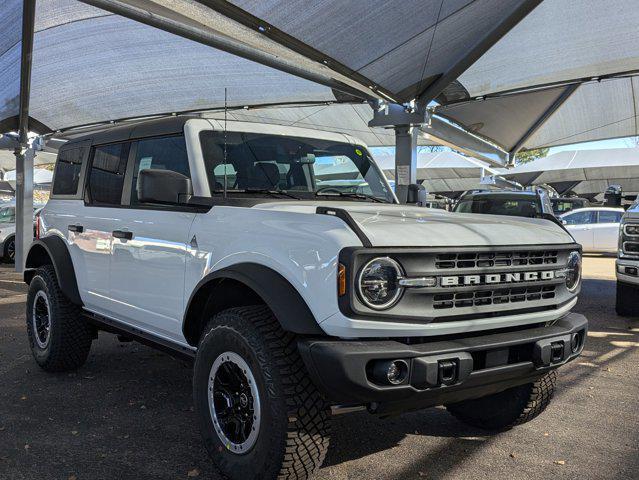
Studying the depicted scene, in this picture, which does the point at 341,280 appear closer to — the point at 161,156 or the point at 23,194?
the point at 161,156

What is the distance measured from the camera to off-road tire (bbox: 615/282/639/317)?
28.8 feet

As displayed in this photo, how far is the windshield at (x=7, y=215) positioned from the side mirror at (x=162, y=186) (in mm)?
15180

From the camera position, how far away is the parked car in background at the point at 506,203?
10984 mm

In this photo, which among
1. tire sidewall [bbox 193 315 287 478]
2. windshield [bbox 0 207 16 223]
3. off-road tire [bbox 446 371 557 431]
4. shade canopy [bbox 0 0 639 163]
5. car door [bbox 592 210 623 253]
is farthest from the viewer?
car door [bbox 592 210 623 253]

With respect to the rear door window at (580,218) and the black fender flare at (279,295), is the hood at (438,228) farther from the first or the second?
the rear door window at (580,218)

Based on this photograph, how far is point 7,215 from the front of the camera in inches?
673

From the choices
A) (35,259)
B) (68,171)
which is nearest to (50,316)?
(35,259)

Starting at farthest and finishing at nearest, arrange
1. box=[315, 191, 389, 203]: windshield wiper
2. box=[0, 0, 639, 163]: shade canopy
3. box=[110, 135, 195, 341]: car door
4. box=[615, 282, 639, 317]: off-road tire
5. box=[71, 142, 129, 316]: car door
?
box=[615, 282, 639, 317]: off-road tire, box=[0, 0, 639, 163]: shade canopy, box=[71, 142, 129, 316]: car door, box=[315, 191, 389, 203]: windshield wiper, box=[110, 135, 195, 341]: car door

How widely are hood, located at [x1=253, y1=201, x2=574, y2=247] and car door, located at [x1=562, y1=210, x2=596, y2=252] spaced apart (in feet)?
60.8

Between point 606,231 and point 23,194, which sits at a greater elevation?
point 23,194

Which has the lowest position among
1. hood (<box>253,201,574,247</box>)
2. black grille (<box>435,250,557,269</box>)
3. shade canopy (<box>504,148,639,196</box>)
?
black grille (<box>435,250,557,269</box>)

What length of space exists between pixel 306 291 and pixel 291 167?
1634 millimetres

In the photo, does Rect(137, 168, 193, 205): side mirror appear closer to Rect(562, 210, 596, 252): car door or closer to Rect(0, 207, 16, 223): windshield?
Answer: Rect(0, 207, 16, 223): windshield

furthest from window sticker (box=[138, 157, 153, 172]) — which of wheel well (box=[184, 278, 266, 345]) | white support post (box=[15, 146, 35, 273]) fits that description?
white support post (box=[15, 146, 35, 273])
